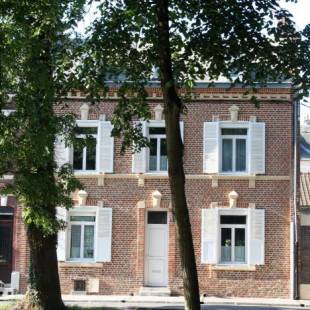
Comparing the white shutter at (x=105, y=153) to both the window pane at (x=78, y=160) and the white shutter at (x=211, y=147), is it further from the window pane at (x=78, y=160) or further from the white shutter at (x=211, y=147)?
the white shutter at (x=211, y=147)

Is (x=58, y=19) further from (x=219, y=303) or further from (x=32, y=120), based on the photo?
(x=219, y=303)

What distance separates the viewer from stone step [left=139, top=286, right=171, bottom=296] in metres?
23.7

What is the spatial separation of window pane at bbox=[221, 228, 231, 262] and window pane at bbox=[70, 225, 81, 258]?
15.9ft

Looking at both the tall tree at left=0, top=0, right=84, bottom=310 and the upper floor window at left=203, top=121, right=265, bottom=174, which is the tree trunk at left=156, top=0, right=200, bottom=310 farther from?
the upper floor window at left=203, top=121, right=265, bottom=174

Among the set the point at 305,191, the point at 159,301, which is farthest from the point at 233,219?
the point at 305,191

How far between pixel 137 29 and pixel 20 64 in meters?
2.70

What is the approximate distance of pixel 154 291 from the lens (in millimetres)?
23766

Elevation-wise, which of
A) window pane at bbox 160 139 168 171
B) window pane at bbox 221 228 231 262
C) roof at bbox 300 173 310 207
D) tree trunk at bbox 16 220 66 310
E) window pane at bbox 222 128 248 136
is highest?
window pane at bbox 222 128 248 136

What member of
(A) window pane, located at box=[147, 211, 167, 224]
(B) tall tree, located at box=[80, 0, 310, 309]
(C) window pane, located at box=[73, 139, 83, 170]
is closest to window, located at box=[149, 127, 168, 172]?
(A) window pane, located at box=[147, 211, 167, 224]

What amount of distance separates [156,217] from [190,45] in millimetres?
12963

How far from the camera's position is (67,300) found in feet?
73.5

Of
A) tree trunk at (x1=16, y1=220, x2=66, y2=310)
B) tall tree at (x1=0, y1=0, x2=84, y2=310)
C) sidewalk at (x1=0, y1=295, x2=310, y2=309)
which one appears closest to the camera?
tall tree at (x1=0, y1=0, x2=84, y2=310)

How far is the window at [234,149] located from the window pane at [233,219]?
1547 mm

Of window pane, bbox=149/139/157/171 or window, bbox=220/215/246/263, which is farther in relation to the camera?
window pane, bbox=149/139/157/171
